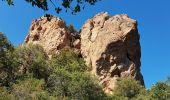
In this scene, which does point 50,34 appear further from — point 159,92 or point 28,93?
point 28,93

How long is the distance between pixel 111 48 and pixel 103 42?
Result: 2.01m

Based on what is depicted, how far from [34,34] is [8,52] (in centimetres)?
1727

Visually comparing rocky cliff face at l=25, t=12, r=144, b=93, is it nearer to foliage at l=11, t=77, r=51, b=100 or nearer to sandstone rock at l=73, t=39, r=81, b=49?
sandstone rock at l=73, t=39, r=81, b=49

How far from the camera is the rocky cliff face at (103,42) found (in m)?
67.3

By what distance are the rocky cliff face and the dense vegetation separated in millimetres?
2404

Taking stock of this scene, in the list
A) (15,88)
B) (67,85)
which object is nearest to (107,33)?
(67,85)

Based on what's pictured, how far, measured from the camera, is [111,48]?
227ft

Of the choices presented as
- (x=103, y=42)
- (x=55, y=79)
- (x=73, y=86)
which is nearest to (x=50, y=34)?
(x=103, y=42)

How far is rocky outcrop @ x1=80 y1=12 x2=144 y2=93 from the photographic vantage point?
67.0 m

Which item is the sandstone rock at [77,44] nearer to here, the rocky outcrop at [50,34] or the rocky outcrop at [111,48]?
the rocky outcrop at [111,48]

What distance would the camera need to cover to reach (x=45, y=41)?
7569 centimetres

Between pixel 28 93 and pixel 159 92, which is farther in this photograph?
pixel 159 92

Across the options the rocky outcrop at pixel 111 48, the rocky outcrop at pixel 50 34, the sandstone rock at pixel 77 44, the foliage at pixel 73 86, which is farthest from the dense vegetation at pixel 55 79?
the sandstone rock at pixel 77 44

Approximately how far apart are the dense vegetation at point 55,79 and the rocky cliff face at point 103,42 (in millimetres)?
2404
